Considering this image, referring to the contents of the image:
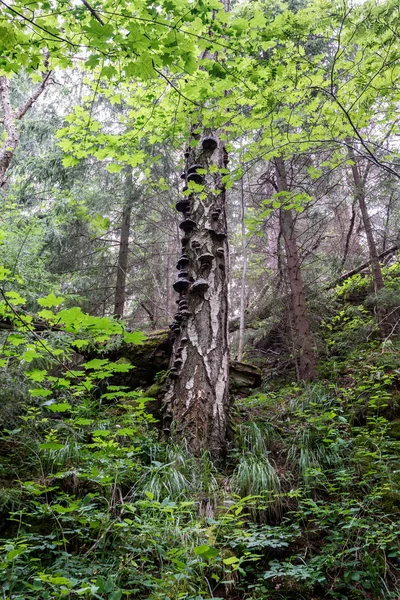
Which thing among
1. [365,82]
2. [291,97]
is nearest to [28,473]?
[291,97]

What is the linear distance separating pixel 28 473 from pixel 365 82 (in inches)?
194

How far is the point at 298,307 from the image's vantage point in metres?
6.58

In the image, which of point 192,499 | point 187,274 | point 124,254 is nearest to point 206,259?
point 187,274

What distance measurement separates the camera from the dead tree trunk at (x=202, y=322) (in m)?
3.95

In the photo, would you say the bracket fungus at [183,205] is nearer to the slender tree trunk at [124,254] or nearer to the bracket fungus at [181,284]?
the bracket fungus at [181,284]

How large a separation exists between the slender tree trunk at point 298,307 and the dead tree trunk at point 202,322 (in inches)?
84.4

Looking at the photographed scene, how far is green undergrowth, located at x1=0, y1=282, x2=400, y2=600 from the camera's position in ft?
7.66

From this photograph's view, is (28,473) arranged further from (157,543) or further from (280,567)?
(280,567)

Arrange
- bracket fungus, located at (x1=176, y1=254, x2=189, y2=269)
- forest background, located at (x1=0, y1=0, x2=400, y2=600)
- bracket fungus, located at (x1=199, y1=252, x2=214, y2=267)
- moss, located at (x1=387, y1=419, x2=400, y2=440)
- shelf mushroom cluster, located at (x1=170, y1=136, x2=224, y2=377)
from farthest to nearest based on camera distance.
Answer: bracket fungus, located at (x1=176, y1=254, x2=189, y2=269) → bracket fungus, located at (x1=199, y1=252, x2=214, y2=267) → shelf mushroom cluster, located at (x1=170, y1=136, x2=224, y2=377) → moss, located at (x1=387, y1=419, x2=400, y2=440) → forest background, located at (x1=0, y1=0, x2=400, y2=600)

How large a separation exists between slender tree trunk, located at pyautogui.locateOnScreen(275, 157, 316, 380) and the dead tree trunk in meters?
2.14

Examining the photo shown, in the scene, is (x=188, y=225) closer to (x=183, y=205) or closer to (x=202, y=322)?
(x=183, y=205)

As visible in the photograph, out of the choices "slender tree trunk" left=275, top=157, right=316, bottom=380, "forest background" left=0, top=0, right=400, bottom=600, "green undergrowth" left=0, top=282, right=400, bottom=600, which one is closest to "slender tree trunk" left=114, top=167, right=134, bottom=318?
"forest background" left=0, top=0, right=400, bottom=600

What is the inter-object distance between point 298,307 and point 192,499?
4200 mm

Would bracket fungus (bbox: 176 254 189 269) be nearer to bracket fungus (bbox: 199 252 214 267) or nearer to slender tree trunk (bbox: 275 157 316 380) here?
bracket fungus (bbox: 199 252 214 267)
